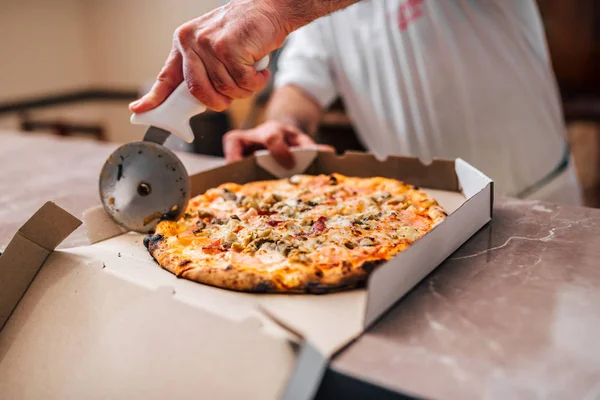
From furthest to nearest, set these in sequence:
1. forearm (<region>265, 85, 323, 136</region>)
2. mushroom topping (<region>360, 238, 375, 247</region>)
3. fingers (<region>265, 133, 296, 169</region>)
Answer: forearm (<region>265, 85, 323, 136</region>) < fingers (<region>265, 133, 296, 169</region>) < mushroom topping (<region>360, 238, 375, 247</region>)

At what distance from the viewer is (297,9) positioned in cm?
115

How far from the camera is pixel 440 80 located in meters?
1.91

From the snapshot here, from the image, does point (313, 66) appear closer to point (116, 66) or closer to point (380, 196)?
point (380, 196)

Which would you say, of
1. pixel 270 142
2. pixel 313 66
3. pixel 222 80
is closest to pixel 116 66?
pixel 313 66

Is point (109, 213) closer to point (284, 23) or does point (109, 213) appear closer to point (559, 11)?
point (284, 23)

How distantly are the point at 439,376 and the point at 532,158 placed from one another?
1468 millimetres

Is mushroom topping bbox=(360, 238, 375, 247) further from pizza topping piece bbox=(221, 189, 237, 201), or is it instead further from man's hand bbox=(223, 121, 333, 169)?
man's hand bbox=(223, 121, 333, 169)

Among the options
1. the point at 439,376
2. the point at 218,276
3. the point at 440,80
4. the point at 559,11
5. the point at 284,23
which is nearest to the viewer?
the point at 439,376

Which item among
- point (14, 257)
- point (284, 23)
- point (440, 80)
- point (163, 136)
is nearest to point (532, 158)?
point (440, 80)

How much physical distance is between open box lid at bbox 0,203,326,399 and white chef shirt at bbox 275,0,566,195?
1.23 meters

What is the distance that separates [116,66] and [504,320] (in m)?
5.37

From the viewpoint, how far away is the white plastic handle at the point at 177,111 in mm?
1174

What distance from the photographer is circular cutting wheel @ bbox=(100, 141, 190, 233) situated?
1191 millimetres

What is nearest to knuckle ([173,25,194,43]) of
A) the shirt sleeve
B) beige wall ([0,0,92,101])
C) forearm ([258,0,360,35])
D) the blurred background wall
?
forearm ([258,0,360,35])
